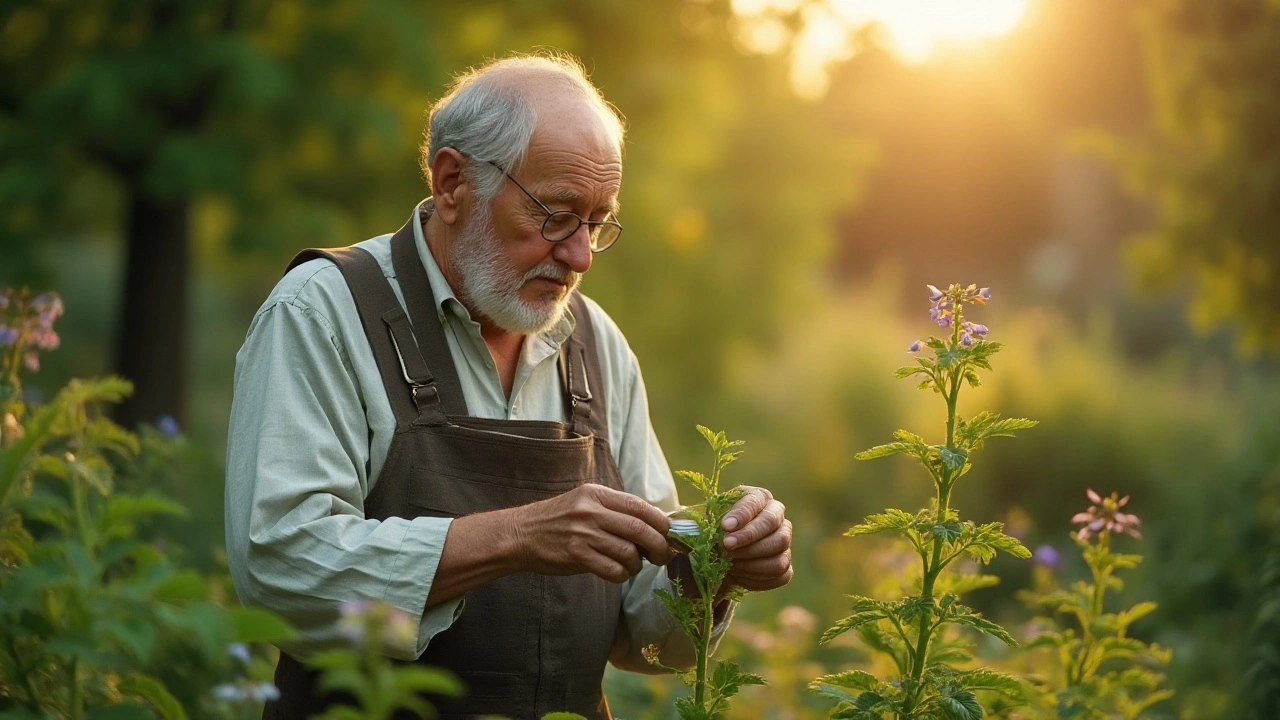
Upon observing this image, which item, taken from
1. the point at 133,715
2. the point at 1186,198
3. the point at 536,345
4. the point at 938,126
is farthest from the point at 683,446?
the point at 938,126

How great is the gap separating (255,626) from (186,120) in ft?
22.0

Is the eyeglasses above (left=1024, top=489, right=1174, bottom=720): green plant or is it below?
above

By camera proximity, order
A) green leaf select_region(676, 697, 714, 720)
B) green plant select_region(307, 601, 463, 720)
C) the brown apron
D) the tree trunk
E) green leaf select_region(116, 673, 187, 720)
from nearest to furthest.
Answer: green plant select_region(307, 601, 463, 720), green leaf select_region(116, 673, 187, 720), green leaf select_region(676, 697, 714, 720), the brown apron, the tree trunk

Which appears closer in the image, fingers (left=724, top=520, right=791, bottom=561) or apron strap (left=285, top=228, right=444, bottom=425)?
fingers (left=724, top=520, right=791, bottom=561)

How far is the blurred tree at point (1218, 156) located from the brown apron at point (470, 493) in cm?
603

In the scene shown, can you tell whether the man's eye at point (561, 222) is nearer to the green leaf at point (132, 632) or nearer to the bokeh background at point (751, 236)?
the green leaf at point (132, 632)

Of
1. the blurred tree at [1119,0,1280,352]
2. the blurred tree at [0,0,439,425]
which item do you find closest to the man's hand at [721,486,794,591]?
the blurred tree at [0,0,439,425]

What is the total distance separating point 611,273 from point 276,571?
6.90 meters

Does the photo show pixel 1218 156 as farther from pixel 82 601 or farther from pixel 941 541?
pixel 82 601

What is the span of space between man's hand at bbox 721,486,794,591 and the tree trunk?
264 inches

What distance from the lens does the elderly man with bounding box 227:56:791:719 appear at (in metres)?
2.17

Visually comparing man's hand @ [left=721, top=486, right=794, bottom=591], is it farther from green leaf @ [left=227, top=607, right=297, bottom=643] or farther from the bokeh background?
the bokeh background

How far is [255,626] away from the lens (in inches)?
59.5

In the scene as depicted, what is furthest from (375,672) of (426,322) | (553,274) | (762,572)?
(553,274)
